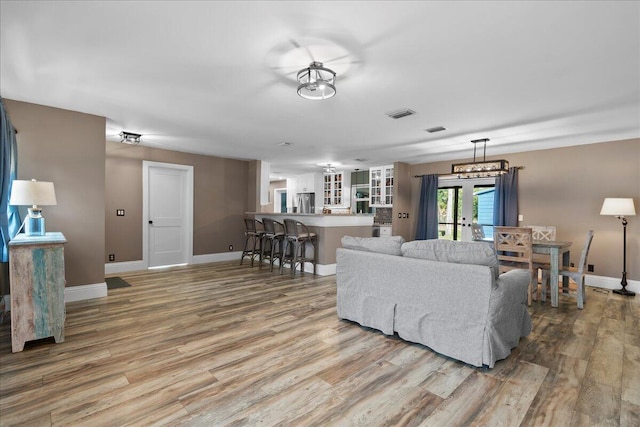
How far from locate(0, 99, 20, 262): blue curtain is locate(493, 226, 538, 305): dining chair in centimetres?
563

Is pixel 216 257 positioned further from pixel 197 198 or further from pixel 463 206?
pixel 463 206

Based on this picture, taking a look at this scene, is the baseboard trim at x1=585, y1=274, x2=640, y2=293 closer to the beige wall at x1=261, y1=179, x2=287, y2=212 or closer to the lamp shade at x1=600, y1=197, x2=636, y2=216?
the lamp shade at x1=600, y1=197, x2=636, y2=216

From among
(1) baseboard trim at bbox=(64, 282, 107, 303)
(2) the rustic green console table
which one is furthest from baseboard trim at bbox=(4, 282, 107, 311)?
(2) the rustic green console table

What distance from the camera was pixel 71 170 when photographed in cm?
392

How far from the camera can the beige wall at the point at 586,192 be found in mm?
4961

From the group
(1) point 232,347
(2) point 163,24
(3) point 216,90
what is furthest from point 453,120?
(1) point 232,347

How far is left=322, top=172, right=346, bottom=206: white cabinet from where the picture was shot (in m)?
9.32

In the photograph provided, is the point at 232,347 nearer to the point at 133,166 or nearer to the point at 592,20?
the point at 592,20

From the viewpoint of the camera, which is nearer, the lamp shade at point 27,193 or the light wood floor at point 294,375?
the light wood floor at point 294,375

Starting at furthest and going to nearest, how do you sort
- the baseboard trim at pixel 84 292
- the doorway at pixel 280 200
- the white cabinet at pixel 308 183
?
the doorway at pixel 280 200 → the white cabinet at pixel 308 183 → the baseboard trim at pixel 84 292

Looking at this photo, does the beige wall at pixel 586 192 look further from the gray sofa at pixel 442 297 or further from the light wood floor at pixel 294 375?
the gray sofa at pixel 442 297

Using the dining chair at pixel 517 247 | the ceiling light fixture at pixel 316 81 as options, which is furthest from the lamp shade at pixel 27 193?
the dining chair at pixel 517 247

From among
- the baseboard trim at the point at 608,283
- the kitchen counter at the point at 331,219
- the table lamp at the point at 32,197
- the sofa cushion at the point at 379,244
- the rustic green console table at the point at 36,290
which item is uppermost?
the table lamp at the point at 32,197

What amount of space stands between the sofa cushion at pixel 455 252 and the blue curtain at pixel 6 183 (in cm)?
388
